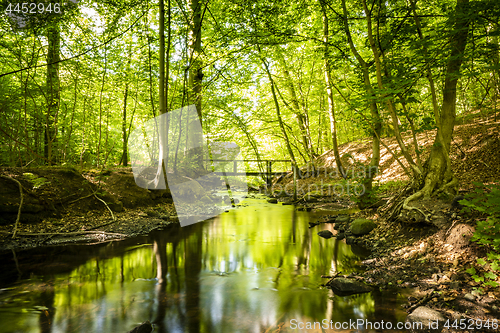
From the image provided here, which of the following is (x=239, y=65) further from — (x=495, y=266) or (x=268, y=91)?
(x=495, y=266)

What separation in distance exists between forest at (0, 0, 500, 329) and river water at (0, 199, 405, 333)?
3.22ft

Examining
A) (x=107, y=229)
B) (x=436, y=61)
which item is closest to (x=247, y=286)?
(x=107, y=229)

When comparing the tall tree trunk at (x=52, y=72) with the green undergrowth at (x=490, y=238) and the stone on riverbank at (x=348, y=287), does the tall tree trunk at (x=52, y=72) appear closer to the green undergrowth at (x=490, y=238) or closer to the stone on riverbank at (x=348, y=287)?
the stone on riverbank at (x=348, y=287)

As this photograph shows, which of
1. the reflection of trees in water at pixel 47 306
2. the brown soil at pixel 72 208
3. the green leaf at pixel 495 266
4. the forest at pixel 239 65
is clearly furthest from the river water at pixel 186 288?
the forest at pixel 239 65

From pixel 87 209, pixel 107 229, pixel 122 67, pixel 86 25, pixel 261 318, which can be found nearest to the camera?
pixel 261 318

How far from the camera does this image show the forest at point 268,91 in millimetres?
4751

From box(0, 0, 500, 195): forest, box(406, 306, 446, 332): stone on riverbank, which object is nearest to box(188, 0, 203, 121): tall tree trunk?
box(0, 0, 500, 195): forest

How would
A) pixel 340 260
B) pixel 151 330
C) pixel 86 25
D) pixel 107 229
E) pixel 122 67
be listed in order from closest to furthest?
pixel 151 330 < pixel 340 260 < pixel 107 229 < pixel 86 25 < pixel 122 67

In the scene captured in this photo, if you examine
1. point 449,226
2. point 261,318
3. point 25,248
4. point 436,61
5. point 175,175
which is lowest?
point 261,318

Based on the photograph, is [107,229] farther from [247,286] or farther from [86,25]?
[86,25]

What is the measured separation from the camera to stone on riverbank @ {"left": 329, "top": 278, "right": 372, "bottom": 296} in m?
3.75

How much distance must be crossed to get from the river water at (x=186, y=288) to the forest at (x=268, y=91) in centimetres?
98

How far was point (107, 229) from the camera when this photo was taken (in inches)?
262

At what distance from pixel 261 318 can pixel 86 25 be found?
10.1m
